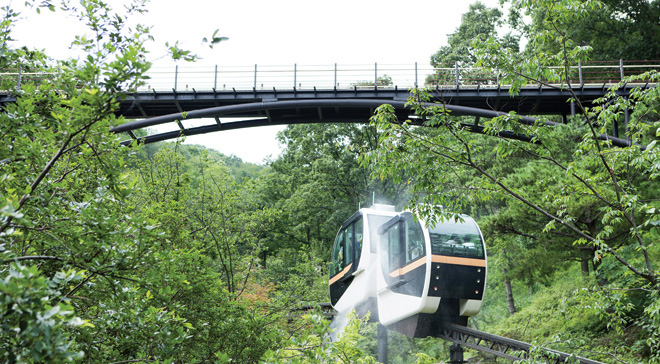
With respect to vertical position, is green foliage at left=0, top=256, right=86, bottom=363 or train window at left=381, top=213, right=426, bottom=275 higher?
green foliage at left=0, top=256, right=86, bottom=363

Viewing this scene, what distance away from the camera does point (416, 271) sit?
10898mm

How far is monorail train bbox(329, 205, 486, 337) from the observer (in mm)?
10555

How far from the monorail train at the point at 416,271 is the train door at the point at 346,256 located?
5cm

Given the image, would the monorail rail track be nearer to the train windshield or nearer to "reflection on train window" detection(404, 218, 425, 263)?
the train windshield

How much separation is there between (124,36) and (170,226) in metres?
4.28

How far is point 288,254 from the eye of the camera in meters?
24.8

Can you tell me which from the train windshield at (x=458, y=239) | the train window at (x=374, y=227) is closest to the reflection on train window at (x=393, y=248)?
the train window at (x=374, y=227)

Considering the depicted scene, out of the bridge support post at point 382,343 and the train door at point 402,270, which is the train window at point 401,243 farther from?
the bridge support post at point 382,343

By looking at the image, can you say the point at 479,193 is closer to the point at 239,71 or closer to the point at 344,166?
the point at 239,71

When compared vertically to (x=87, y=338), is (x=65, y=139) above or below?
above

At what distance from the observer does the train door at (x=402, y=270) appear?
10.7 meters

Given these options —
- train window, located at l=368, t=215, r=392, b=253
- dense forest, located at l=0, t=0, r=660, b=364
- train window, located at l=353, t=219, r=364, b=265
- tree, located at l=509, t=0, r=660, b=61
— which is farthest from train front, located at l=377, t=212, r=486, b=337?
tree, located at l=509, t=0, r=660, b=61

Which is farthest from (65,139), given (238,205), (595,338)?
(595,338)

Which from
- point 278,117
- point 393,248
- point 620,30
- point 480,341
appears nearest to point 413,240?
point 393,248
